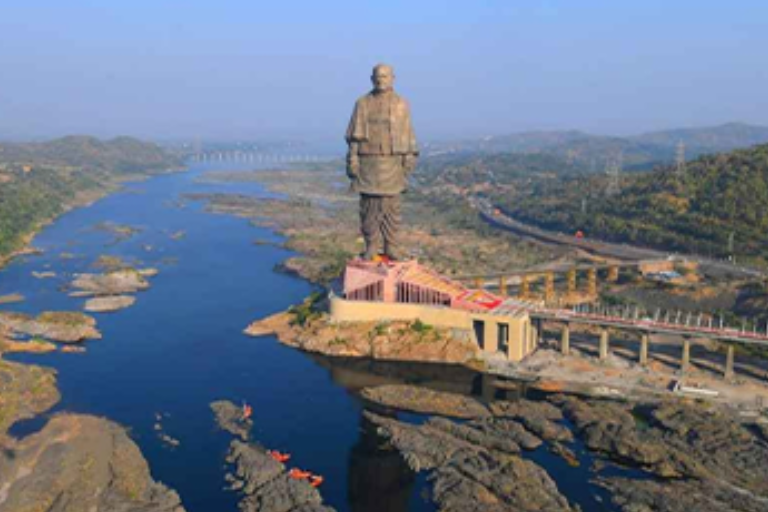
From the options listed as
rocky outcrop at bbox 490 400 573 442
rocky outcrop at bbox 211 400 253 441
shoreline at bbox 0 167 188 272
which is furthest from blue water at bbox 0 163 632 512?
rocky outcrop at bbox 490 400 573 442

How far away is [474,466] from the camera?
1443 inches

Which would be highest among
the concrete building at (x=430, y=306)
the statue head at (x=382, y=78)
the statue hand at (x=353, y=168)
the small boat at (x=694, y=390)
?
the statue head at (x=382, y=78)

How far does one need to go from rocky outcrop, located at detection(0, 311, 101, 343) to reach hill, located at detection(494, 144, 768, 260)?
2548 inches

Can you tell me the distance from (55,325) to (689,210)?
7527 centimetres

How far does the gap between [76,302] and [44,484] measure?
38407 mm

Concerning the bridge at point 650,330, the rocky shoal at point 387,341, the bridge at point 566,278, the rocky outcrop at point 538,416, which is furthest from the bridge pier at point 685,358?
the bridge at point 566,278

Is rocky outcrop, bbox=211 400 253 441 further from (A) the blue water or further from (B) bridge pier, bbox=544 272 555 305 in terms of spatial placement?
(B) bridge pier, bbox=544 272 555 305

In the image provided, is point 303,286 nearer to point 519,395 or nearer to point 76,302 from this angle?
point 76,302

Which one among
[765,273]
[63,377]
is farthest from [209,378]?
[765,273]

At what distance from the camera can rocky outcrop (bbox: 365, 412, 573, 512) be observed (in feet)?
111

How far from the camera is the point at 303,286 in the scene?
79188 millimetres

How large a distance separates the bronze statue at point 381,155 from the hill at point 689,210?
43.8 metres

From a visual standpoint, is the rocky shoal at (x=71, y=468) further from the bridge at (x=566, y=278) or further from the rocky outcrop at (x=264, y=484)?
the bridge at (x=566, y=278)

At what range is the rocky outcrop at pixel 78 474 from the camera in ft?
110
